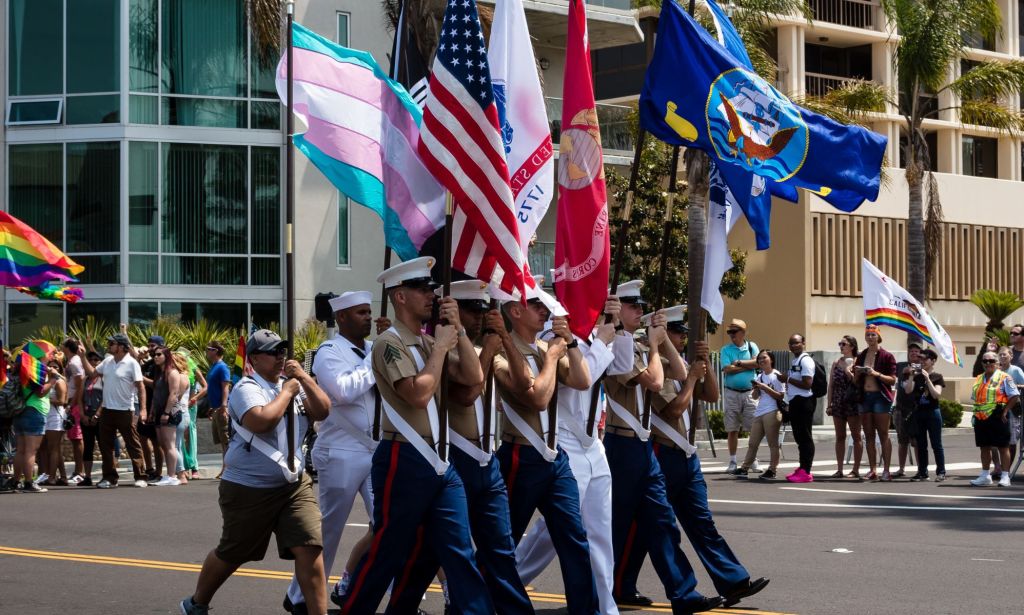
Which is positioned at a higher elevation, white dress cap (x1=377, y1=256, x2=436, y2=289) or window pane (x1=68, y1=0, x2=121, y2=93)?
window pane (x1=68, y1=0, x2=121, y2=93)

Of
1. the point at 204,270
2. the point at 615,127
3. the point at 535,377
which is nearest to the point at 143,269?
the point at 204,270

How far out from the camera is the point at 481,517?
24.6 feet

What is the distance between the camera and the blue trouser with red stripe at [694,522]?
923cm

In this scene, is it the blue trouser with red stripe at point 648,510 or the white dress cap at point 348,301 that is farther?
the blue trouser with red stripe at point 648,510

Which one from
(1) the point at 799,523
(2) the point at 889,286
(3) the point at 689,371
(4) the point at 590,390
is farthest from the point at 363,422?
(2) the point at 889,286

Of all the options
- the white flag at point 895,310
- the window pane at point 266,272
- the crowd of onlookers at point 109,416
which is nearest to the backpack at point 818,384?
the white flag at point 895,310

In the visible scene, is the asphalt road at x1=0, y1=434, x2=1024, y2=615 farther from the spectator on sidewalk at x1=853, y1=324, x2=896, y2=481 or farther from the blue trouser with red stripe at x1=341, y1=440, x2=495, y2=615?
the blue trouser with red stripe at x1=341, y1=440, x2=495, y2=615

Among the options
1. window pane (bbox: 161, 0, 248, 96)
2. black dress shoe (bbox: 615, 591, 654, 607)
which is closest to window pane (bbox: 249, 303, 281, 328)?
window pane (bbox: 161, 0, 248, 96)

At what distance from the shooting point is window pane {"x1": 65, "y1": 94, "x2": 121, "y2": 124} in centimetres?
2898

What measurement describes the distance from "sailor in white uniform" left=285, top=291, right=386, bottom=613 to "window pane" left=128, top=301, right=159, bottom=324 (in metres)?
20.5

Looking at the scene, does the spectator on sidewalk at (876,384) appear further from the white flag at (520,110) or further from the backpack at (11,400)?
the backpack at (11,400)

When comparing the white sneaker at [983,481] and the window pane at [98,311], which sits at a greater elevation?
the window pane at [98,311]

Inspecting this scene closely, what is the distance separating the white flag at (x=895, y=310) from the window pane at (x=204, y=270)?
14263mm

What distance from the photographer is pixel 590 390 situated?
28.5 feet
